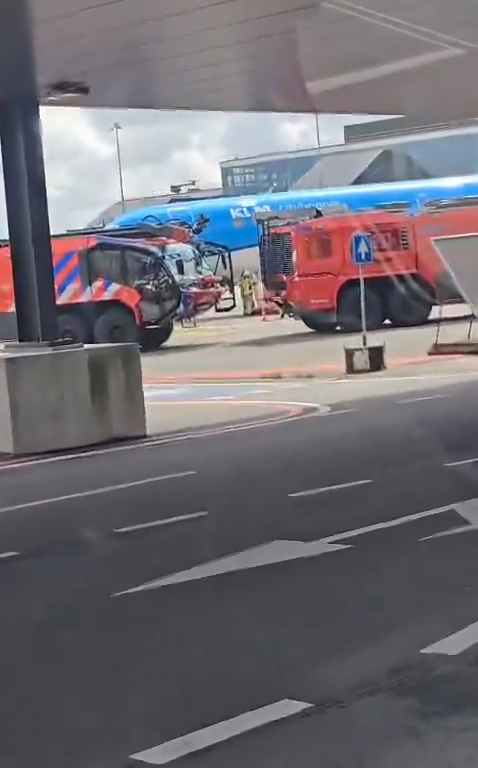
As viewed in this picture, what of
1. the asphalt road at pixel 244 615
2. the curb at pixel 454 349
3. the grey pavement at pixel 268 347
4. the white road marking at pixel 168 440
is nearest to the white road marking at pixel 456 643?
the asphalt road at pixel 244 615

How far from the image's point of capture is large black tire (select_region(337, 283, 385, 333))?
112 feet

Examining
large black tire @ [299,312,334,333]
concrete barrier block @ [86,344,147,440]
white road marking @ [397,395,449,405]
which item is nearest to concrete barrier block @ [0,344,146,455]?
concrete barrier block @ [86,344,147,440]

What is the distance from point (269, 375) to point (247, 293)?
47.8 ft

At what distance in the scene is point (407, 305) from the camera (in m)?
34.8

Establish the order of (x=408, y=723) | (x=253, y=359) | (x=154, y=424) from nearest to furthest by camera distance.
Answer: (x=408, y=723) < (x=154, y=424) < (x=253, y=359)

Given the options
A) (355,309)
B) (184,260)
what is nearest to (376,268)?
(355,309)

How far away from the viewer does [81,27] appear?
38.6 feet

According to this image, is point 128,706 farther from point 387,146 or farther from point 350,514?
point 387,146

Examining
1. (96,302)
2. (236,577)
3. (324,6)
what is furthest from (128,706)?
(96,302)

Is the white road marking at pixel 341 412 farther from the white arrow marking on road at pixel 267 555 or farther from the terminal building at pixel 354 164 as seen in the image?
the terminal building at pixel 354 164

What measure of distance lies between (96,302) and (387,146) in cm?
1234

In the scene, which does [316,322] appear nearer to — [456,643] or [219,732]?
[456,643]

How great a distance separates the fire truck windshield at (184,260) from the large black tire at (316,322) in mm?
3641

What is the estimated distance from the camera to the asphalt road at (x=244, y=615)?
5.09m
